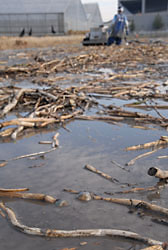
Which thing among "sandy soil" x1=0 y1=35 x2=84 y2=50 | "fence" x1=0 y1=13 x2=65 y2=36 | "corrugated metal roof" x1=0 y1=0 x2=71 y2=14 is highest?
"corrugated metal roof" x1=0 y1=0 x2=71 y2=14

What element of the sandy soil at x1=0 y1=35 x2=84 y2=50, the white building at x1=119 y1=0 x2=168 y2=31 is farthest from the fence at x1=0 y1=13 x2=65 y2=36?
the white building at x1=119 y1=0 x2=168 y2=31

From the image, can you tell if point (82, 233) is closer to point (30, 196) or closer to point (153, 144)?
point (30, 196)

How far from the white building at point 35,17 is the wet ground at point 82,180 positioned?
37061mm

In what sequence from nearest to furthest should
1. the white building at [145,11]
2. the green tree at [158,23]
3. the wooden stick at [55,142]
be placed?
the wooden stick at [55,142] → the green tree at [158,23] → the white building at [145,11]

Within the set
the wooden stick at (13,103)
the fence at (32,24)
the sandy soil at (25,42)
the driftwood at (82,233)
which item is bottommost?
the driftwood at (82,233)

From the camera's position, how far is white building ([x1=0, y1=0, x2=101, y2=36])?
3800 centimetres

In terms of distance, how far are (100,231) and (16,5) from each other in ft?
140

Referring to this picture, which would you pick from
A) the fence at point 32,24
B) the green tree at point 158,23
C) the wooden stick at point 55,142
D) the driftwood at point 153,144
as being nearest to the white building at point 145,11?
the green tree at point 158,23

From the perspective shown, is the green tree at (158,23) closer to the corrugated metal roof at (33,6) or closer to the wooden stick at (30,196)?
the corrugated metal roof at (33,6)

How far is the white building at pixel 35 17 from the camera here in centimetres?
3800

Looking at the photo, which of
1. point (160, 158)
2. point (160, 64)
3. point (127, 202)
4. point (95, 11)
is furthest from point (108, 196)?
point (95, 11)

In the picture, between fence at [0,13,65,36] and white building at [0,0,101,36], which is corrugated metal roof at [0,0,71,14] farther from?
fence at [0,13,65,36]

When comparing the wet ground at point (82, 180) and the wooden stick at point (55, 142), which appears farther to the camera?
the wooden stick at point (55, 142)

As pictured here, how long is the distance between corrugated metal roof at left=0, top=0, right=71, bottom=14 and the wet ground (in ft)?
127
